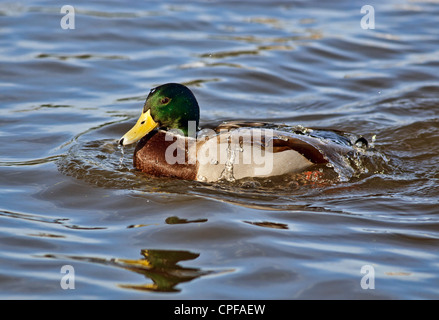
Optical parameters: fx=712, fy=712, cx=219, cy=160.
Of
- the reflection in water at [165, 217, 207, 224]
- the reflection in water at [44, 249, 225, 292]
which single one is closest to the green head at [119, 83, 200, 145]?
the reflection in water at [165, 217, 207, 224]

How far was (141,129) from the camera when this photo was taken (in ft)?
21.7

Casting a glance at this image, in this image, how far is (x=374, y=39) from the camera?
39.9ft

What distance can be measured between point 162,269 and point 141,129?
2226 millimetres

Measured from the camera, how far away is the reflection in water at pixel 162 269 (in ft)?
14.6

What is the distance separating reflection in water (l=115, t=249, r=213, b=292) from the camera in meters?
4.44

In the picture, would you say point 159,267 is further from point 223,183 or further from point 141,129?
point 141,129

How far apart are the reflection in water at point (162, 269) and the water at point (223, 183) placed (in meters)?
0.01

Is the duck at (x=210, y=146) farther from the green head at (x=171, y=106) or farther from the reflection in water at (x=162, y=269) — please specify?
the reflection in water at (x=162, y=269)

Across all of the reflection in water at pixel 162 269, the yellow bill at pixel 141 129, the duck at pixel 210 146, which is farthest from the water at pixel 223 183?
the yellow bill at pixel 141 129

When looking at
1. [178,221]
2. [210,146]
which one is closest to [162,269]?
[178,221]

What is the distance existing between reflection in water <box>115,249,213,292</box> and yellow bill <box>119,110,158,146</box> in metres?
1.84

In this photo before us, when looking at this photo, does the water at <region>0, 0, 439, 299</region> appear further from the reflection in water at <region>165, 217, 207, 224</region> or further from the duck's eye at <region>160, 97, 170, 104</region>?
the duck's eye at <region>160, 97, 170, 104</region>

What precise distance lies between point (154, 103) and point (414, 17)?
27.7ft
